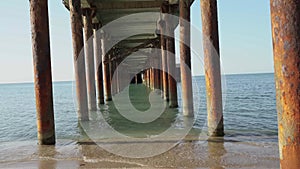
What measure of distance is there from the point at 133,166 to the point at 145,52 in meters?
24.0

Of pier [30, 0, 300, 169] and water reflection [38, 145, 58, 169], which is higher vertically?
pier [30, 0, 300, 169]

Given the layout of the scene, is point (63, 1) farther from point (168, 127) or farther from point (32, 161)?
point (32, 161)

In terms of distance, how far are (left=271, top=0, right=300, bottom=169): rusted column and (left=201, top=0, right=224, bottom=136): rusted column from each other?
267 centimetres

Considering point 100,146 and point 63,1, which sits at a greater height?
point 63,1

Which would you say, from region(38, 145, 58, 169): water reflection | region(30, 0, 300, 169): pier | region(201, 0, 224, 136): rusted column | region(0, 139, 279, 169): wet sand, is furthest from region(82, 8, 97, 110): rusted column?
region(201, 0, 224, 136): rusted column

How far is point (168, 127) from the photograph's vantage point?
293 inches

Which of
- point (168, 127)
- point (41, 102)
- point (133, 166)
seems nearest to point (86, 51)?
point (168, 127)

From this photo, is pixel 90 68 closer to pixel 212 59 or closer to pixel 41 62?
pixel 41 62

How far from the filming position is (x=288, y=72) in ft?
8.71

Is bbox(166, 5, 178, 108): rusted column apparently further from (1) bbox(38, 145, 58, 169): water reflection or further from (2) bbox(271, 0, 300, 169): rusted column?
(2) bbox(271, 0, 300, 169): rusted column

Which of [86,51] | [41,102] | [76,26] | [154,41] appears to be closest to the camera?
[41,102]

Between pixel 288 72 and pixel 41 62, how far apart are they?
4.05 m

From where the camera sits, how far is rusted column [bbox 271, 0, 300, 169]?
263cm

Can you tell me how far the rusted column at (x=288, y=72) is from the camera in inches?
103
